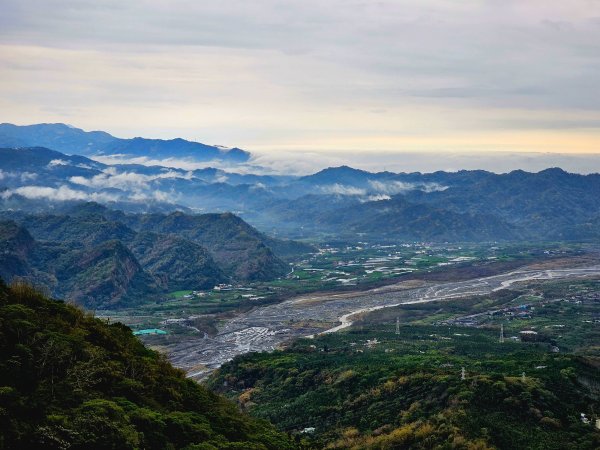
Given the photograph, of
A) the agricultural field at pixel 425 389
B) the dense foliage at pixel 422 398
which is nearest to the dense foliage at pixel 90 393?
the agricultural field at pixel 425 389

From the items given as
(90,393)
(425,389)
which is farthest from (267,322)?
(90,393)

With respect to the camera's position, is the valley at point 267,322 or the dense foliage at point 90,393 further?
the valley at point 267,322

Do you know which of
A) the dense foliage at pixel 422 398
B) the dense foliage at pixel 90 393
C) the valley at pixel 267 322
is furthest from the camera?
the valley at pixel 267 322

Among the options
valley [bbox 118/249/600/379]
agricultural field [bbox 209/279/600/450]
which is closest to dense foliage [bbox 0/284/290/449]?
agricultural field [bbox 209/279/600/450]

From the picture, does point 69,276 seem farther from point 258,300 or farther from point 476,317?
point 476,317

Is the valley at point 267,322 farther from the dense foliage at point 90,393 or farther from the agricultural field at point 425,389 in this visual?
the dense foliage at point 90,393

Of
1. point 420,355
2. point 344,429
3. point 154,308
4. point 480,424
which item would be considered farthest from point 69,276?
point 480,424

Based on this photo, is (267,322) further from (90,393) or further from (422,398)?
(90,393)
